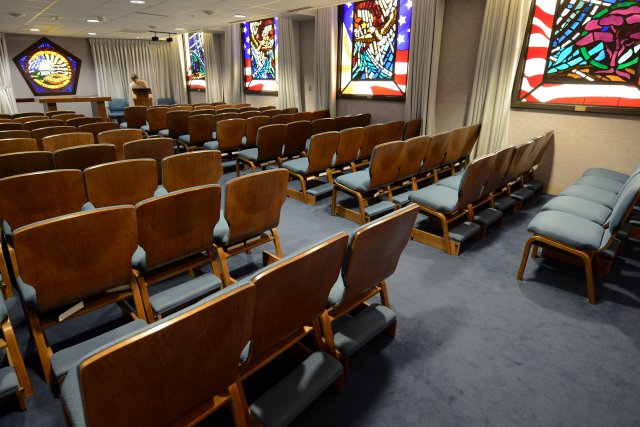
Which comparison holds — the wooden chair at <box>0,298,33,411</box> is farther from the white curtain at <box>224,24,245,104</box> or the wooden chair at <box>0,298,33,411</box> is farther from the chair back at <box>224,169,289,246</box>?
the white curtain at <box>224,24,245,104</box>

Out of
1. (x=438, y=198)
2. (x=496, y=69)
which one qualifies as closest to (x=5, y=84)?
(x=496, y=69)

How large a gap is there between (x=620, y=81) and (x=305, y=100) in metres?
6.27

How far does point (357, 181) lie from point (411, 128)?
2654 millimetres

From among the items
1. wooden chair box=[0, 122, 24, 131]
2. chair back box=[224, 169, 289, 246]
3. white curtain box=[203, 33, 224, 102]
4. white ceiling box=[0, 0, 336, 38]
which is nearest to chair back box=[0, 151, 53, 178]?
chair back box=[224, 169, 289, 246]

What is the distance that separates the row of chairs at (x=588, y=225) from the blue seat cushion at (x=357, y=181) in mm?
1497

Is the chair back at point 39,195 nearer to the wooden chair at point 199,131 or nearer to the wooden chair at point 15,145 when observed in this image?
the wooden chair at point 15,145

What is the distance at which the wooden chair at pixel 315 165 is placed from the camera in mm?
4008

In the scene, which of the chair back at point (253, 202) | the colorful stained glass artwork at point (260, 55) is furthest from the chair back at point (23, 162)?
the colorful stained glass artwork at point (260, 55)

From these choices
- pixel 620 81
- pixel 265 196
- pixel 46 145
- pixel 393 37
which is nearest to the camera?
pixel 265 196

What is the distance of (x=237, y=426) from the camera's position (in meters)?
1.36

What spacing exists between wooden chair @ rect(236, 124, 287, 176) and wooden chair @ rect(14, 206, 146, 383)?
2960mm

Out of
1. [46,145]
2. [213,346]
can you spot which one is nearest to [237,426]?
[213,346]

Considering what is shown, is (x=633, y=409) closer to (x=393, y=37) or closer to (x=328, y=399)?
(x=328, y=399)

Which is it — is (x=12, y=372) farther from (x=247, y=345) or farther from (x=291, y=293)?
(x=291, y=293)
